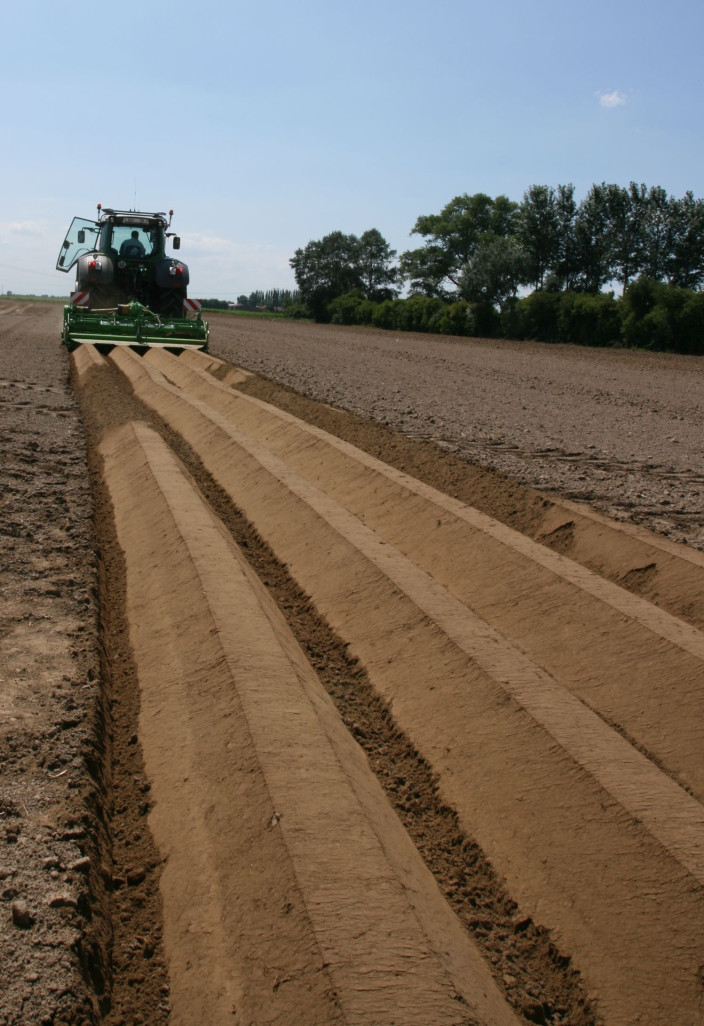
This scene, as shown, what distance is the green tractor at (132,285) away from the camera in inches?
672

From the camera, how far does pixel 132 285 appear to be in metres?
18.6

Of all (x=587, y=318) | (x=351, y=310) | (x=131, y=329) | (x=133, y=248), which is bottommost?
(x=131, y=329)

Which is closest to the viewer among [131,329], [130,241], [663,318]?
[131,329]

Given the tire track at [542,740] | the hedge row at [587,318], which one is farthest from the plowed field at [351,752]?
the hedge row at [587,318]

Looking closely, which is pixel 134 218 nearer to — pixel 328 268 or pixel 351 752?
pixel 351 752

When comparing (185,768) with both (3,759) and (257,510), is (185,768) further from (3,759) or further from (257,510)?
(257,510)

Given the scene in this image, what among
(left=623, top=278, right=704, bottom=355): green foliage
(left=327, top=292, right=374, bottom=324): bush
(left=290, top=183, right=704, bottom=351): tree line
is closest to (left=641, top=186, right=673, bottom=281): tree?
(left=290, top=183, right=704, bottom=351): tree line

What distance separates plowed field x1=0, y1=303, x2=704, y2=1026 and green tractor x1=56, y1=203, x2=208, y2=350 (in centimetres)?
1011

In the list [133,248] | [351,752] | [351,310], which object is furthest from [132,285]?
[351,310]

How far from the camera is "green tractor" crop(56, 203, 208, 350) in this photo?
56.0 feet

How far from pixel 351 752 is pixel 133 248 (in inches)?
656

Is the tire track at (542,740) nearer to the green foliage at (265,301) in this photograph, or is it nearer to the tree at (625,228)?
the tree at (625,228)

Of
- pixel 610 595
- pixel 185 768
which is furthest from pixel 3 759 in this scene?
pixel 610 595

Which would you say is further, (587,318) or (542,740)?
(587,318)
